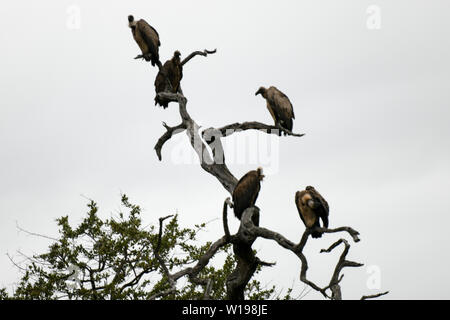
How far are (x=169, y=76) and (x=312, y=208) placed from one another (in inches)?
157

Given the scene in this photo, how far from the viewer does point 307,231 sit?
323 inches

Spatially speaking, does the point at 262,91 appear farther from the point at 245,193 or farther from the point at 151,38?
the point at 245,193

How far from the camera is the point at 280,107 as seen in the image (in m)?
11.5

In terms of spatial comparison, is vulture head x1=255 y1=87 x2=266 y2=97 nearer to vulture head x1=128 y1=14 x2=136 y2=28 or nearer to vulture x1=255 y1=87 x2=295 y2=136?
vulture x1=255 y1=87 x2=295 y2=136

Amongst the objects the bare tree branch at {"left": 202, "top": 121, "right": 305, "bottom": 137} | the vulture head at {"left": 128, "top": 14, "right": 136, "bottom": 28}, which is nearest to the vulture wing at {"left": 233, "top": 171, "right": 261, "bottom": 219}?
the bare tree branch at {"left": 202, "top": 121, "right": 305, "bottom": 137}

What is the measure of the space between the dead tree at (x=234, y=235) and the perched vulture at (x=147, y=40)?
0.80 metres

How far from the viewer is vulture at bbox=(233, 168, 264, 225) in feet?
31.1

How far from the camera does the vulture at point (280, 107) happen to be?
11406 millimetres

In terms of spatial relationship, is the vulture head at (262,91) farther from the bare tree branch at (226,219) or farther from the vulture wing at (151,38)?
the bare tree branch at (226,219)

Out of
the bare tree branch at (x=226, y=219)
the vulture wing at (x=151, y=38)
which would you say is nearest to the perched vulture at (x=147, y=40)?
the vulture wing at (x=151, y=38)
